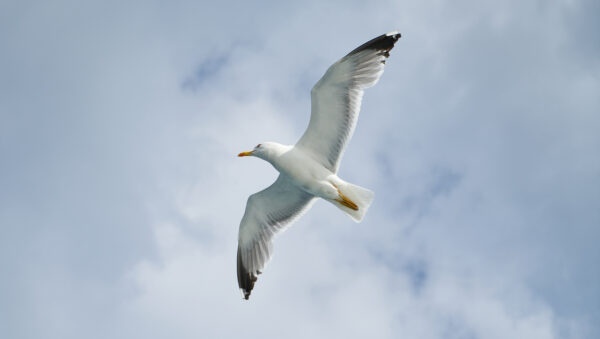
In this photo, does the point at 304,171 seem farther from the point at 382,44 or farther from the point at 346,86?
the point at 382,44

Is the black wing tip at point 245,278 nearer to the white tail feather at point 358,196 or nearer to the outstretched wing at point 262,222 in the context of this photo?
the outstretched wing at point 262,222

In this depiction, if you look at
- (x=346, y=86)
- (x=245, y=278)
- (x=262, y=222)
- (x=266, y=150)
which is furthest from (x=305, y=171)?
(x=245, y=278)

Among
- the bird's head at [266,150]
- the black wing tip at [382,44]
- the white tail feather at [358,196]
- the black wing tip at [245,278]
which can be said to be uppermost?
the black wing tip at [382,44]

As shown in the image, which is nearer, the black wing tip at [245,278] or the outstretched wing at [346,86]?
the outstretched wing at [346,86]

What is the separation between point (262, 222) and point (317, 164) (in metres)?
1.82

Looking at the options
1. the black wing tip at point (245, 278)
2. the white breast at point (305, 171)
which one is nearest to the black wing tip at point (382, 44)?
the white breast at point (305, 171)

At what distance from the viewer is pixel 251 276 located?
11.8 metres

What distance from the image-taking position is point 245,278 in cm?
1183

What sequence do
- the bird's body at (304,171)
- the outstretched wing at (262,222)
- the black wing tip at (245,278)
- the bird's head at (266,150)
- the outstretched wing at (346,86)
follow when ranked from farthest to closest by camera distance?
the black wing tip at (245,278) < the outstretched wing at (262,222) < the bird's head at (266,150) < the bird's body at (304,171) < the outstretched wing at (346,86)

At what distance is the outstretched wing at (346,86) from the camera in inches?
391

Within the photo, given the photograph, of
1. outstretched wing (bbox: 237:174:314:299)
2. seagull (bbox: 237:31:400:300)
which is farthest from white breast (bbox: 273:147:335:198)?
outstretched wing (bbox: 237:174:314:299)

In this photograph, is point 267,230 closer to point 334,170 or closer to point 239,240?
point 239,240

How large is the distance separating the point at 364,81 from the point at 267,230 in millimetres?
3448

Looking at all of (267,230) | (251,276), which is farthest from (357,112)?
(251,276)
